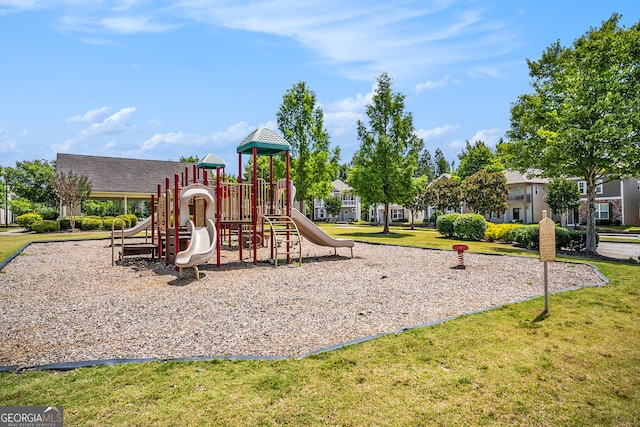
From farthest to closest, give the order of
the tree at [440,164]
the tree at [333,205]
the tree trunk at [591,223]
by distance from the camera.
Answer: the tree at [440,164] < the tree at [333,205] < the tree trunk at [591,223]

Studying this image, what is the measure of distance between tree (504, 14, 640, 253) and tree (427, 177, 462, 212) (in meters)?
18.1

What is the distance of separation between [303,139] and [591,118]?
2100 cm

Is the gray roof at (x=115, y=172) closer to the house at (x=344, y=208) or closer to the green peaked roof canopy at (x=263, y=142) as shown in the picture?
the green peaked roof canopy at (x=263, y=142)

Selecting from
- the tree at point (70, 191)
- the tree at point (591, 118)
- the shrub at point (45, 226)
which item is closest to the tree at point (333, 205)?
the tree at point (70, 191)

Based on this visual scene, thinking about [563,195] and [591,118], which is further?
[563,195]

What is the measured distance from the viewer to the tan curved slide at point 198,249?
9.68 m

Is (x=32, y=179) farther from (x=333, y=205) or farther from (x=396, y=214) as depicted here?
(x=396, y=214)

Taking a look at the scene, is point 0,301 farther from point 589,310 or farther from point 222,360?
point 589,310

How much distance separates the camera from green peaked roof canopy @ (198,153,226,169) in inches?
830

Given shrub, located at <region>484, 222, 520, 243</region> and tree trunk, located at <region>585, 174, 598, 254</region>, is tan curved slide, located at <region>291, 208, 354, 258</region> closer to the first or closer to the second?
tree trunk, located at <region>585, 174, 598, 254</region>

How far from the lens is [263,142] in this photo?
1314 centimetres

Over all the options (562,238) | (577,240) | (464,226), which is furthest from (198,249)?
(464,226)

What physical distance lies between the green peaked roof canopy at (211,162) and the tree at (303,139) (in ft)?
34.6

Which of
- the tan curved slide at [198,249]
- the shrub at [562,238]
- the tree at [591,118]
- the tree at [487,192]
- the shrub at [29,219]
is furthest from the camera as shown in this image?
the tree at [487,192]
